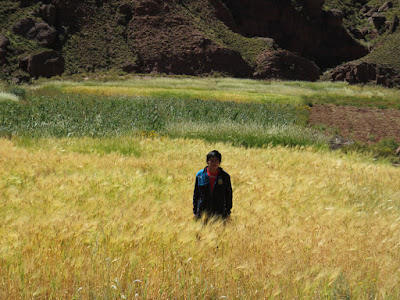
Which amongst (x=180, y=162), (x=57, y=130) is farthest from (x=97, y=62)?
(x=180, y=162)

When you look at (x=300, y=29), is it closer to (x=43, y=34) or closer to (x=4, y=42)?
(x=43, y=34)

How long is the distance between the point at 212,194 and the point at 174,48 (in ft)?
209

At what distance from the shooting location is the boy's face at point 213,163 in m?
4.17

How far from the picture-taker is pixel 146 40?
66.0 m

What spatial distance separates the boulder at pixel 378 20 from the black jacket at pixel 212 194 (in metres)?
105

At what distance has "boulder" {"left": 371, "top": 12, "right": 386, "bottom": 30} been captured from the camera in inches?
Answer: 3760

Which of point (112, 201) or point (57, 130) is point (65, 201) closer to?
point (112, 201)

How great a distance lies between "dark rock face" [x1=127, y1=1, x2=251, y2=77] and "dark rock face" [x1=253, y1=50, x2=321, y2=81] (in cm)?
290

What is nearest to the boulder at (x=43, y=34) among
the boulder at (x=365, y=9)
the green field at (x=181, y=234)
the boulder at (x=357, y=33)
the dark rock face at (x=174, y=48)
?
the dark rock face at (x=174, y=48)

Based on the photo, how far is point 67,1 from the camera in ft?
211

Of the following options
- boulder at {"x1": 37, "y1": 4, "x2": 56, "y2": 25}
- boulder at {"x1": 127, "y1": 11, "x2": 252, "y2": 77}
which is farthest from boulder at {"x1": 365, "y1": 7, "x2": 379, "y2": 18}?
boulder at {"x1": 37, "y1": 4, "x2": 56, "y2": 25}

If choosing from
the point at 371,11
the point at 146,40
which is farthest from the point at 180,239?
the point at 371,11

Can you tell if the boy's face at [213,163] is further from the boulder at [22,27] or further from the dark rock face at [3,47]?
the boulder at [22,27]

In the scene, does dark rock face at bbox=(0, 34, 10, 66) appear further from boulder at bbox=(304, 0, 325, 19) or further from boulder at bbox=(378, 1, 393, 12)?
boulder at bbox=(378, 1, 393, 12)
